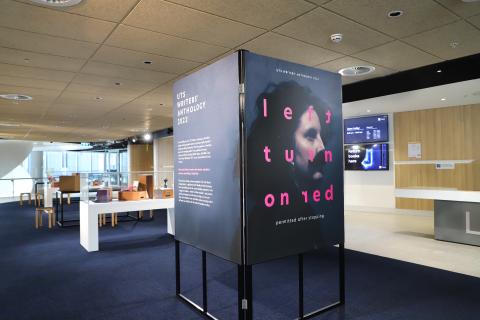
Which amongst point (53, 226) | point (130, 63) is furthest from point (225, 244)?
point (53, 226)

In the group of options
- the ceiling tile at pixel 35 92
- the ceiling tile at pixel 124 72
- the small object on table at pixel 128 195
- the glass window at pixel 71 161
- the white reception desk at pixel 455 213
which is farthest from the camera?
the glass window at pixel 71 161

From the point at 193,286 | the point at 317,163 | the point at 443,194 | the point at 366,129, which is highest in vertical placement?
the point at 366,129

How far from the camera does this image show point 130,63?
4926 millimetres

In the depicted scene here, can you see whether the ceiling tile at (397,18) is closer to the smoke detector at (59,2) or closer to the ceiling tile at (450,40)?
the ceiling tile at (450,40)

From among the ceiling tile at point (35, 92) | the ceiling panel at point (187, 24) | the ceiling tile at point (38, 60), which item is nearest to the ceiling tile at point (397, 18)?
the ceiling panel at point (187, 24)

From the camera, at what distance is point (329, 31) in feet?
12.5

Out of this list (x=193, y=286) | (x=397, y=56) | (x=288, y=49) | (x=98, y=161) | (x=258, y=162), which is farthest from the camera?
(x=98, y=161)

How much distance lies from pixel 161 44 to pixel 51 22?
1.21m

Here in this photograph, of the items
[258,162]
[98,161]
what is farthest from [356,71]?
[98,161]

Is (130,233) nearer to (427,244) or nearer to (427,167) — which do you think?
(427,244)

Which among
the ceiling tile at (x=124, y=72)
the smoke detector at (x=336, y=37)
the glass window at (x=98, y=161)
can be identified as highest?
the ceiling tile at (x=124, y=72)

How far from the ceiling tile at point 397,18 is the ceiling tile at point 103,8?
1.91 meters

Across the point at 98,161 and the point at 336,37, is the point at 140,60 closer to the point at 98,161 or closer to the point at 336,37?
the point at 336,37

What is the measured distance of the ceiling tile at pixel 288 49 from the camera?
161 inches
